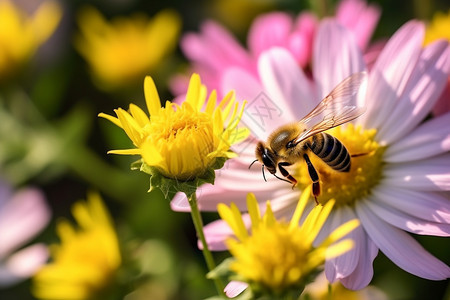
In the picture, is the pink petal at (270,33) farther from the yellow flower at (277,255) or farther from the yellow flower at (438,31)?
the yellow flower at (277,255)

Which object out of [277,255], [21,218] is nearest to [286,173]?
[277,255]

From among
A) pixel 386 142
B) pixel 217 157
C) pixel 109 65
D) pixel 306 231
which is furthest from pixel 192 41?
pixel 306 231

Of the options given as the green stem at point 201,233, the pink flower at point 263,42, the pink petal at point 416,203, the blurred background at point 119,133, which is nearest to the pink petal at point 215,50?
the pink flower at point 263,42

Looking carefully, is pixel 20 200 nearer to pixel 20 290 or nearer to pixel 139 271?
pixel 20 290

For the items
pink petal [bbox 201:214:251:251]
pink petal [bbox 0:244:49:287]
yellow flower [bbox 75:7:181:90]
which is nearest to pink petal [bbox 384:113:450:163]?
pink petal [bbox 201:214:251:251]

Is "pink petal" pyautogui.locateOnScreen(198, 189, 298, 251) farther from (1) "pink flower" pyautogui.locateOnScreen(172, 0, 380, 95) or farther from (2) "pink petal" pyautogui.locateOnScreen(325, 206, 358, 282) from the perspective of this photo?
(1) "pink flower" pyautogui.locateOnScreen(172, 0, 380, 95)

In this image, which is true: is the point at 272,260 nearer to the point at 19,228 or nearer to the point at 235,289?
the point at 235,289
